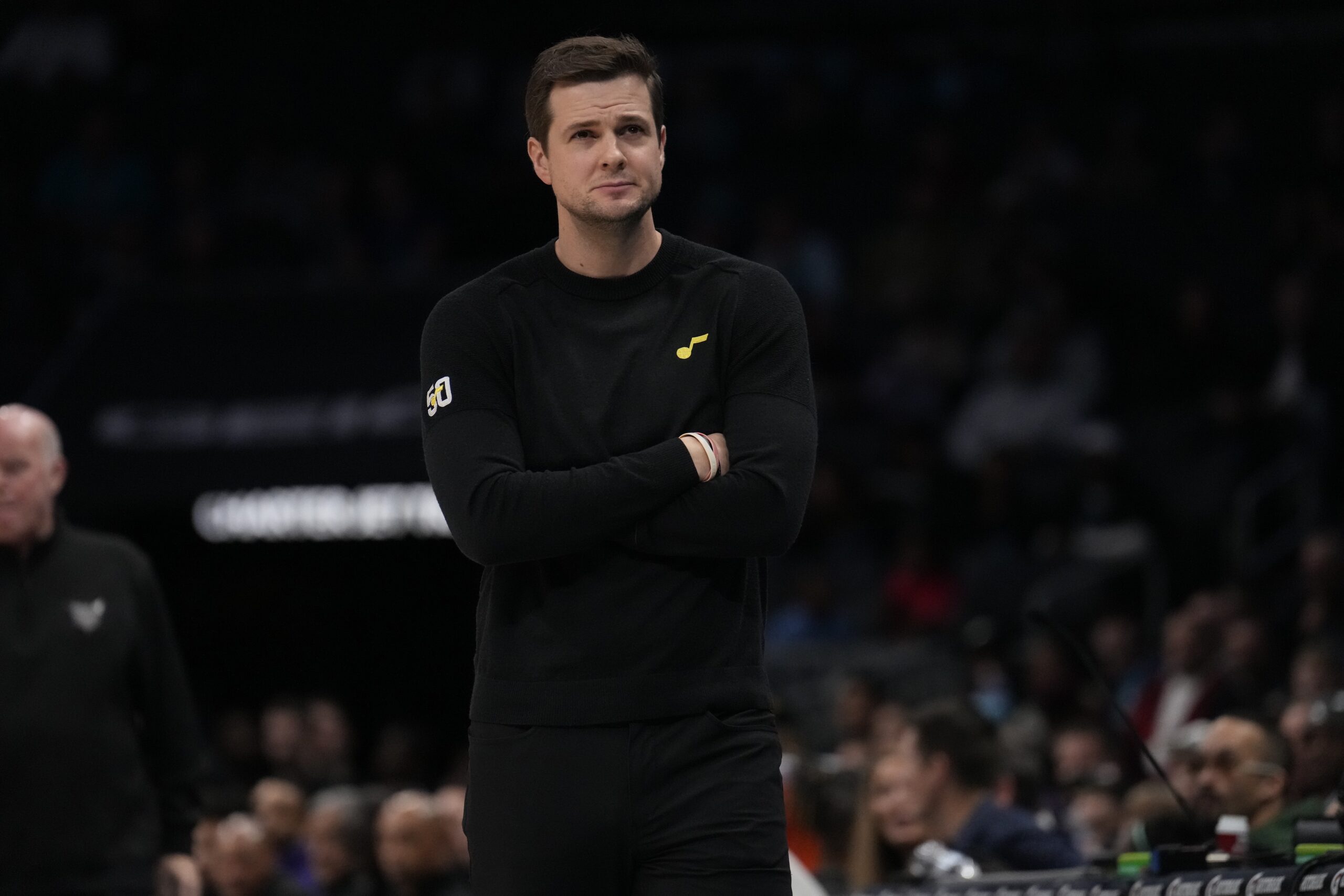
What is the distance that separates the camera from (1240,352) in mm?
11773

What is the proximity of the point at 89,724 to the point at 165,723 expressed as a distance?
9.8 inches

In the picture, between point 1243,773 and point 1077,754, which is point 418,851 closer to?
point 1077,754

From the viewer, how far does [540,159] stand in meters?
3.29

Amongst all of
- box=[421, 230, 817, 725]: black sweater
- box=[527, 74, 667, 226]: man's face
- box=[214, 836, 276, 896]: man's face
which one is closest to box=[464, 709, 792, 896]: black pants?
box=[421, 230, 817, 725]: black sweater

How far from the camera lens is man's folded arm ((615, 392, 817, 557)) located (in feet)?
10.0

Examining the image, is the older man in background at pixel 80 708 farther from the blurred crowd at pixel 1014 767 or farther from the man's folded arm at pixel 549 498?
the man's folded arm at pixel 549 498

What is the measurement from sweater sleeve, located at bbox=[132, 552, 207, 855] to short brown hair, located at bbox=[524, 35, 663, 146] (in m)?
2.31

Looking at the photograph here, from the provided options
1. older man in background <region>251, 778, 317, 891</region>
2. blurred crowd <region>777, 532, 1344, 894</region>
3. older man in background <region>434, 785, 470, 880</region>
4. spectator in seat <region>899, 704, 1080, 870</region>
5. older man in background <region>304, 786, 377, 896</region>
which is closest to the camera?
blurred crowd <region>777, 532, 1344, 894</region>

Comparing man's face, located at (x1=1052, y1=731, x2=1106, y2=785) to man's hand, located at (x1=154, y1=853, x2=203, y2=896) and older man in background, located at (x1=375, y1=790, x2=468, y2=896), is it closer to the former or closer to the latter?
older man in background, located at (x1=375, y1=790, x2=468, y2=896)

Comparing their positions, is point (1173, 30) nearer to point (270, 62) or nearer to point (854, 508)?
point (854, 508)

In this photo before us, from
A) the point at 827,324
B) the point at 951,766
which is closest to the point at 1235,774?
the point at 951,766

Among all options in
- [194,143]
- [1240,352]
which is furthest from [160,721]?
[194,143]

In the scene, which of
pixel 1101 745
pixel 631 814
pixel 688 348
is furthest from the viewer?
pixel 1101 745

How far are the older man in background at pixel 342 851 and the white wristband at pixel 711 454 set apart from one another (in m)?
6.37
